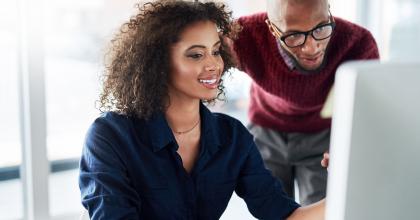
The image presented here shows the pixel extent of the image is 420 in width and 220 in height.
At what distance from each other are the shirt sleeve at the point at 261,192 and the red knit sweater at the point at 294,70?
310mm

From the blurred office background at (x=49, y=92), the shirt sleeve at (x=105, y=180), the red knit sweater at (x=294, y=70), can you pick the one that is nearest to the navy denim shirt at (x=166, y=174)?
the shirt sleeve at (x=105, y=180)

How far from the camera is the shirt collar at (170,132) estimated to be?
1.24 metres

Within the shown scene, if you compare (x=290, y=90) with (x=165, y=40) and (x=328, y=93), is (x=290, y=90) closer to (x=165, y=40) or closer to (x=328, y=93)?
(x=328, y=93)

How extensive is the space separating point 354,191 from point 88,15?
179 centimetres

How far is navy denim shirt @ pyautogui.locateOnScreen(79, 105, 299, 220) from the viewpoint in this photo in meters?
1.12

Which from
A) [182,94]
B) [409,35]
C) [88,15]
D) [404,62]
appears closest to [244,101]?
[88,15]

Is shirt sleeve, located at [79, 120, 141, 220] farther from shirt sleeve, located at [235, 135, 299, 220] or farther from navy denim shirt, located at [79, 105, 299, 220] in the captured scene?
shirt sleeve, located at [235, 135, 299, 220]

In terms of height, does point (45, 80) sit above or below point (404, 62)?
below

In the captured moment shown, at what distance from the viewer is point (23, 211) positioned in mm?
2090

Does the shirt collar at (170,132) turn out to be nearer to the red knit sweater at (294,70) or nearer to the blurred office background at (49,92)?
the red knit sweater at (294,70)

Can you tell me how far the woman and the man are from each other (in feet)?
0.68

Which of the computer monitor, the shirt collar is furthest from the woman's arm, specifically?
the computer monitor

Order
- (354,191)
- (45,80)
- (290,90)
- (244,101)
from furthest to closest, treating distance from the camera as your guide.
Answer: (244,101), (45,80), (290,90), (354,191)

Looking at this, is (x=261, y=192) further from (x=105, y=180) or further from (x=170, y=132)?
(x=105, y=180)
